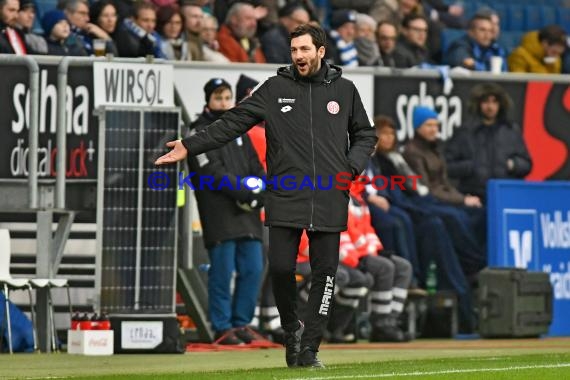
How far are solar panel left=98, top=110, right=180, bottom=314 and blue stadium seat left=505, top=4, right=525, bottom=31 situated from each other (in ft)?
32.4

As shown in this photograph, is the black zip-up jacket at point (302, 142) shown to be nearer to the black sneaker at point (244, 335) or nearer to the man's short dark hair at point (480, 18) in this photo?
the black sneaker at point (244, 335)

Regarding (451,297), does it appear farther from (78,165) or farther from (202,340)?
(78,165)

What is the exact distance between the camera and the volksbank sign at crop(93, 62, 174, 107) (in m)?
15.4

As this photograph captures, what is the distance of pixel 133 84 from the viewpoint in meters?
15.5

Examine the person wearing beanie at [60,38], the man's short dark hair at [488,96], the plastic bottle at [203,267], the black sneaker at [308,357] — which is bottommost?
the black sneaker at [308,357]

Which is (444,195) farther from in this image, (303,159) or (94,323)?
(303,159)

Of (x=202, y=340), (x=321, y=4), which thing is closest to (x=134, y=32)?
(x=202, y=340)

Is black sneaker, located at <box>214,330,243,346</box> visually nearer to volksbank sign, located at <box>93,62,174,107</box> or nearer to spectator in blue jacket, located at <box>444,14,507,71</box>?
volksbank sign, located at <box>93,62,174,107</box>

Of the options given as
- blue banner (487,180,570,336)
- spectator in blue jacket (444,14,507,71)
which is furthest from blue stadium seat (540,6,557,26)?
blue banner (487,180,570,336)

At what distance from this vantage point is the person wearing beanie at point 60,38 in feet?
55.2

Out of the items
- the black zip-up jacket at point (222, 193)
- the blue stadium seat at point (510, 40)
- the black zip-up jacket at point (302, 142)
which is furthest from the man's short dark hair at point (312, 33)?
the blue stadium seat at point (510, 40)

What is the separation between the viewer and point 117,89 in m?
15.5

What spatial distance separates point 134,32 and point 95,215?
2273 millimetres

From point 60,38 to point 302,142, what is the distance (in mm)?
5780
